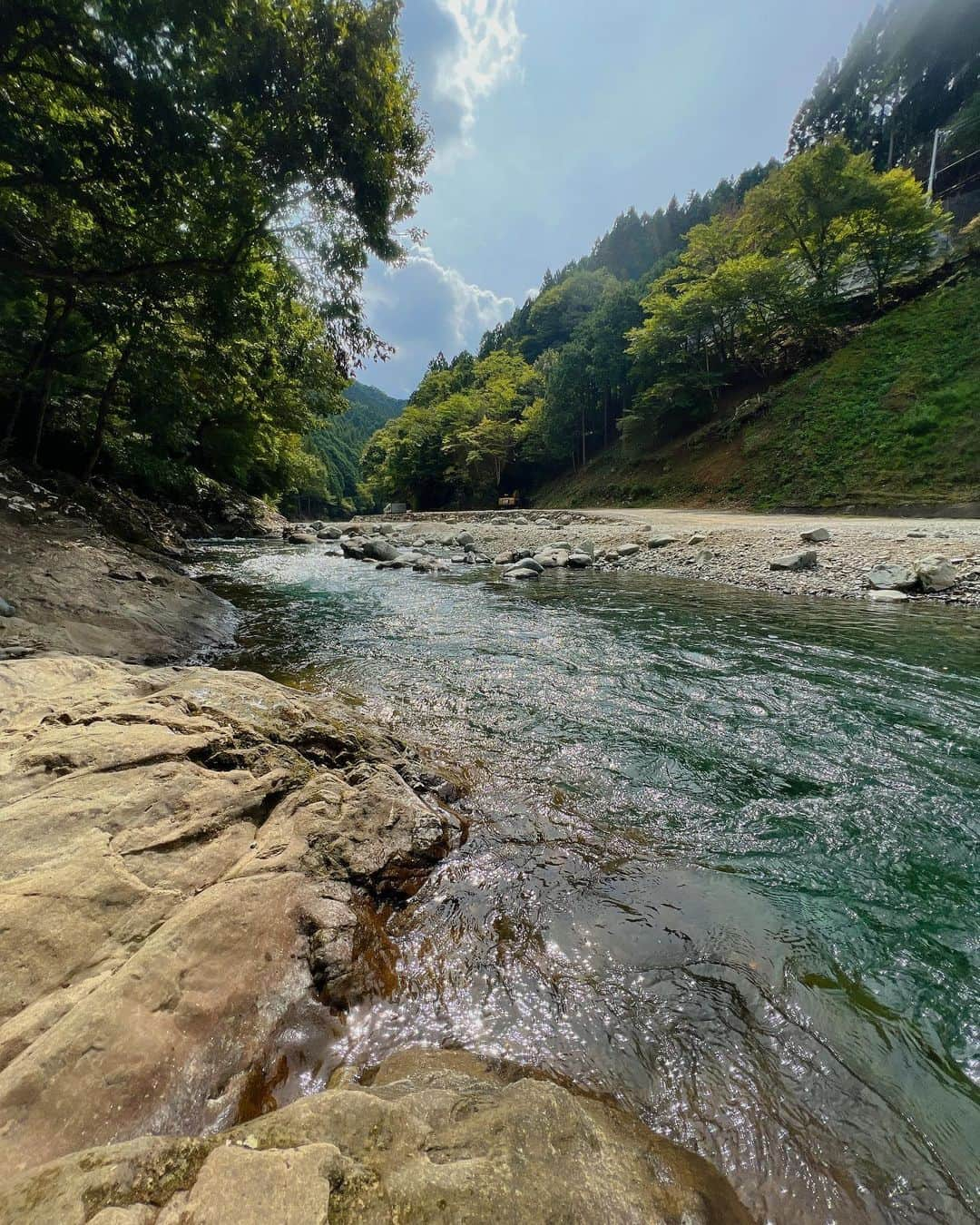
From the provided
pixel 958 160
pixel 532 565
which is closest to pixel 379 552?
pixel 532 565

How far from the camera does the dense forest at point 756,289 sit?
28.1 m

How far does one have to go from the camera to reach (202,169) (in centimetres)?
766

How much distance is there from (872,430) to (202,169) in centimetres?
2489

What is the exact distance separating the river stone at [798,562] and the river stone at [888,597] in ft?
6.80

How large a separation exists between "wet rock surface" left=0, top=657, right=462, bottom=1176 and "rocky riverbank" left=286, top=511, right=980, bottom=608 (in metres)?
9.91

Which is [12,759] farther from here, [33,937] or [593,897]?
[593,897]

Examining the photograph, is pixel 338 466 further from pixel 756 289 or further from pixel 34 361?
pixel 34 361

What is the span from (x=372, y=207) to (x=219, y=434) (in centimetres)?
2028

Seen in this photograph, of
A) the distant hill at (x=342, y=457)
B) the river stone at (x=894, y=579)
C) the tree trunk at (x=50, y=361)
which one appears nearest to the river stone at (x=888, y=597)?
the river stone at (x=894, y=579)

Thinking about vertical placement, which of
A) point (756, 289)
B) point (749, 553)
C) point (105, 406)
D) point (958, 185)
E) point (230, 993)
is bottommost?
point (230, 993)

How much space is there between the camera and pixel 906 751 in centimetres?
390

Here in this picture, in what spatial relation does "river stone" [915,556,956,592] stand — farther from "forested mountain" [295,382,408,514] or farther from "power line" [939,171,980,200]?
"power line" [939,171,980,200]

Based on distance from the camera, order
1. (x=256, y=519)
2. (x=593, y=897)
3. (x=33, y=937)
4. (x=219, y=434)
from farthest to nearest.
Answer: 1. (x=256, y=519)
2. (x=219, y=434)
3. (x=593, y=897)
4. (x=33, y=937)

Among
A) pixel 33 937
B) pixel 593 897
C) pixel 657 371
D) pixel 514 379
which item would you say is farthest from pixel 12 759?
pixel 514 379
